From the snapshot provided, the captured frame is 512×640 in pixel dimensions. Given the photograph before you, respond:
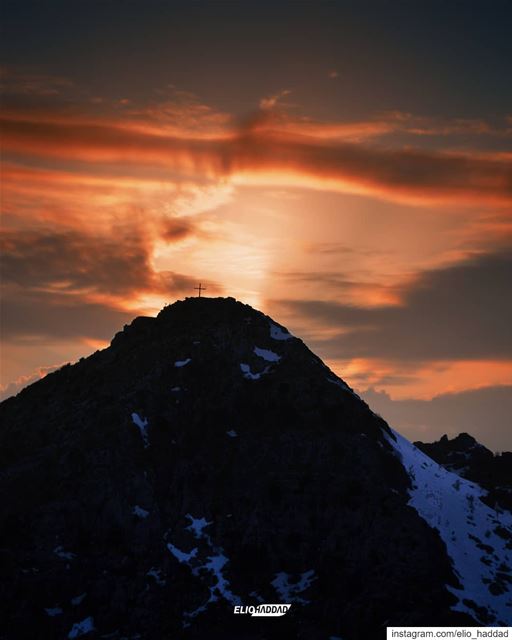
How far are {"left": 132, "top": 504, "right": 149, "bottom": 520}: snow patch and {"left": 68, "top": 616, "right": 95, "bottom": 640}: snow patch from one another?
21.5m

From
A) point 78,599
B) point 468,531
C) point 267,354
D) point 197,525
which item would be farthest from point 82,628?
point 267,354

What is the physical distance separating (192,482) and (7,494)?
31.9 metres

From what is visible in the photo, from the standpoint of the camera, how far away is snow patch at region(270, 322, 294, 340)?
187 m

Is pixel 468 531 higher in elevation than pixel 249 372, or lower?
lower

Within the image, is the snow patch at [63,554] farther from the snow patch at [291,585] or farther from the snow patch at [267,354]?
the snow patch at [267,354]

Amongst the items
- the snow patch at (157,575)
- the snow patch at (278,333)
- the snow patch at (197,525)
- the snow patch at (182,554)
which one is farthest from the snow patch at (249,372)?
the snow patch at (157,575)

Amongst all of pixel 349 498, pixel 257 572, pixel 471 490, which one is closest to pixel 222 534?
pixel 257 572

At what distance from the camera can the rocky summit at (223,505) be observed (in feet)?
452

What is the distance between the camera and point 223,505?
160 metres

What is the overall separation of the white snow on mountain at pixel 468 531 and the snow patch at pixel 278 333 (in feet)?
94.0

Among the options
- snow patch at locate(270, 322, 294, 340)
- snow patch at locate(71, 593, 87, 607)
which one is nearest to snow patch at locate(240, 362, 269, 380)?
snow patch at locate(270, 322, 294, 340)

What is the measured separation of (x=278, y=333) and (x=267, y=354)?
21.0 feet

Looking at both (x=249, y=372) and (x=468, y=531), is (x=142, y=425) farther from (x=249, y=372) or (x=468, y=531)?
(x=468, y=531)

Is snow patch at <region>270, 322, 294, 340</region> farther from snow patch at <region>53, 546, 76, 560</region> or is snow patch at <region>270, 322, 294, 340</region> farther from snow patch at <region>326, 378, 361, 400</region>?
snow patch at <region>53, 546, 76, 560</region>
